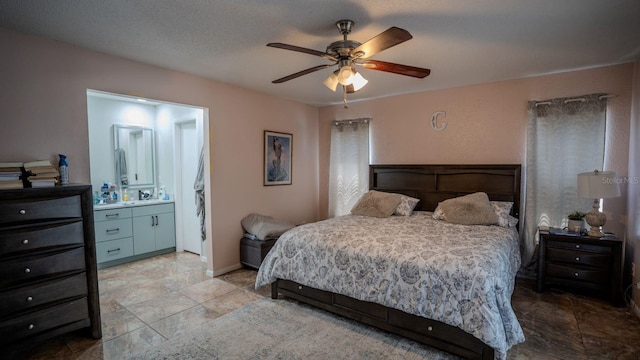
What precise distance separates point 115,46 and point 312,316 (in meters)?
3.03

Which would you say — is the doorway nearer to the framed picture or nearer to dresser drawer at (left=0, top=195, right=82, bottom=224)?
the framed picture

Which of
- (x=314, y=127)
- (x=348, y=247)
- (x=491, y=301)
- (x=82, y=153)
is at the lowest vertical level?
(x=491, y=301)

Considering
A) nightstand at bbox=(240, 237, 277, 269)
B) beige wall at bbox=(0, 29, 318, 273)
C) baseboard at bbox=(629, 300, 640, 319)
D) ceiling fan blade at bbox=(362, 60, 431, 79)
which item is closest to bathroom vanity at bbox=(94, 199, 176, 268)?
beige wall at bbox=(0, 29, 318, 273)

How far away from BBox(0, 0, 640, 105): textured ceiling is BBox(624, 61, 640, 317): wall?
45 cm

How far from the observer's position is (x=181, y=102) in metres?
3.47

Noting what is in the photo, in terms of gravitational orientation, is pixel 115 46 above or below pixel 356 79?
above

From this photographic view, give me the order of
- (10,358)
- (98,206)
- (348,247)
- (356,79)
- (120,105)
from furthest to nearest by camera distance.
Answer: (120,105) < (98,206) < (348,247) < (356,79) < (10,358)

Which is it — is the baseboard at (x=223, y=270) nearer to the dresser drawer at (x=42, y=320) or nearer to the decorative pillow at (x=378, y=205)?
the dresser drawer at (x=42, y=320)

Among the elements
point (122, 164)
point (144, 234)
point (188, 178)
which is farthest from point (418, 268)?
point (122, 164)

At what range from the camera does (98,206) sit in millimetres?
4129

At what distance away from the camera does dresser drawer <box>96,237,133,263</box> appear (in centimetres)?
410

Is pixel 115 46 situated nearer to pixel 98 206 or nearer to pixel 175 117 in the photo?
pixel 175 117

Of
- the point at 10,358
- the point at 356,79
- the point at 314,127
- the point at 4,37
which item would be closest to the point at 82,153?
the point at 4,37

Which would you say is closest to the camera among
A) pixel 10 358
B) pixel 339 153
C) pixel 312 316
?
pixel 10 358
